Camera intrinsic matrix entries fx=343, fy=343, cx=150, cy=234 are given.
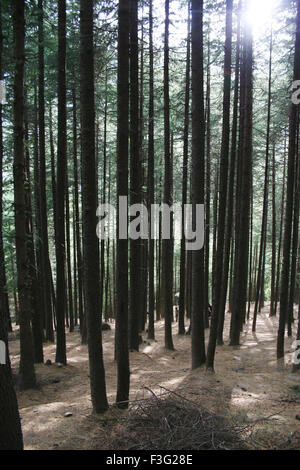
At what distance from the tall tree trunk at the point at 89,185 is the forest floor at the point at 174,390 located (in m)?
0.99

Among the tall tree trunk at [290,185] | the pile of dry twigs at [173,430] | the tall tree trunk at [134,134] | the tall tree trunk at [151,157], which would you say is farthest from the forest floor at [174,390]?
the tall tree trunk at [134,134]

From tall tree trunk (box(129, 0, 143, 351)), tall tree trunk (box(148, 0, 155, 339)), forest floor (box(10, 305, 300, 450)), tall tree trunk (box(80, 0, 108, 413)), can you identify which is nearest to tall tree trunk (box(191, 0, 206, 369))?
forest floor (box(10, 305, 300, 450))

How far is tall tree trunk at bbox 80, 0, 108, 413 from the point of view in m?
5.09

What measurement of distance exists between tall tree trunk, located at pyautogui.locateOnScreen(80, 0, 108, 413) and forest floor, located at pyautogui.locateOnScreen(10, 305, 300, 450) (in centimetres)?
99

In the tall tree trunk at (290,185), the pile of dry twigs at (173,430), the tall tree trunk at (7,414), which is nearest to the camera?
the tall tree trunk at (7,414)

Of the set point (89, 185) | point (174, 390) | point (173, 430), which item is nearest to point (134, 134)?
point (89, 185)

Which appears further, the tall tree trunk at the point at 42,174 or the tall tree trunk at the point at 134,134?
the tall tree trunk at the point at 42,174

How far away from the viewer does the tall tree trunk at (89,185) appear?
16.7 feet

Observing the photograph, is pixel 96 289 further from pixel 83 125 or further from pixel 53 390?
pixel 53 390

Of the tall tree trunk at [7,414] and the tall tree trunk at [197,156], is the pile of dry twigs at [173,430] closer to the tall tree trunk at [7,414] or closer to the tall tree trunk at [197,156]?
the tall tree trunk at [7,414]

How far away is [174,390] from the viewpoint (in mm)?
6703

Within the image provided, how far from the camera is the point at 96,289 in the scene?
540cm

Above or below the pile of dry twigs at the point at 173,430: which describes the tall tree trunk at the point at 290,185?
above

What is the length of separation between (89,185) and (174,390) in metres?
4.31
